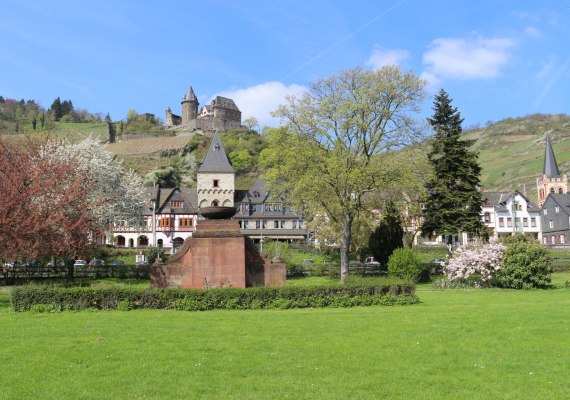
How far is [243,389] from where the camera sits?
9.30 m

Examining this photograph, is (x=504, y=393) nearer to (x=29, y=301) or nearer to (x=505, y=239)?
(x=29, y=301)

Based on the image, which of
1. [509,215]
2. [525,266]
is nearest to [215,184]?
[509,215]

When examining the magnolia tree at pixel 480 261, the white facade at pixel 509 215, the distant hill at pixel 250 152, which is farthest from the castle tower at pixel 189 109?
the magnolia tree at pixel 480 261

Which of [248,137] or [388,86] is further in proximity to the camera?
[248,137]

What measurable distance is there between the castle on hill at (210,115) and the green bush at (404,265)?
142 meters

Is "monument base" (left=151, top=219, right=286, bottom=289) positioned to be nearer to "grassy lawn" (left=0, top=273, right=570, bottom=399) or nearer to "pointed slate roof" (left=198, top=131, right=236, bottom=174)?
"grassy lawn" (left=0, top=273, right=570, bottom=399)

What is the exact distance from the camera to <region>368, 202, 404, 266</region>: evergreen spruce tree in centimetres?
4588

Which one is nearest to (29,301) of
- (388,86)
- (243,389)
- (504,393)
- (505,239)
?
(243,389)

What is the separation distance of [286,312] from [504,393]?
1170 cm

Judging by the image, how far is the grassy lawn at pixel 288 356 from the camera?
926 centimetres

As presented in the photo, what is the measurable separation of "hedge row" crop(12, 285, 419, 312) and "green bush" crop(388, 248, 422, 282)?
16.8 m

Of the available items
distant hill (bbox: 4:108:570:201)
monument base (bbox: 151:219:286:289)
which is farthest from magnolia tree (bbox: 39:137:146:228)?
distant hill (bbox: 4:108:570:201)

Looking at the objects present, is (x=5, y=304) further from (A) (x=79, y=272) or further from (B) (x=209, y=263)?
(A) (x=79, y=272)

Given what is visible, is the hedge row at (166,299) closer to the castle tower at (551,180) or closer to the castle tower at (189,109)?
the castle tower at (551,180)
